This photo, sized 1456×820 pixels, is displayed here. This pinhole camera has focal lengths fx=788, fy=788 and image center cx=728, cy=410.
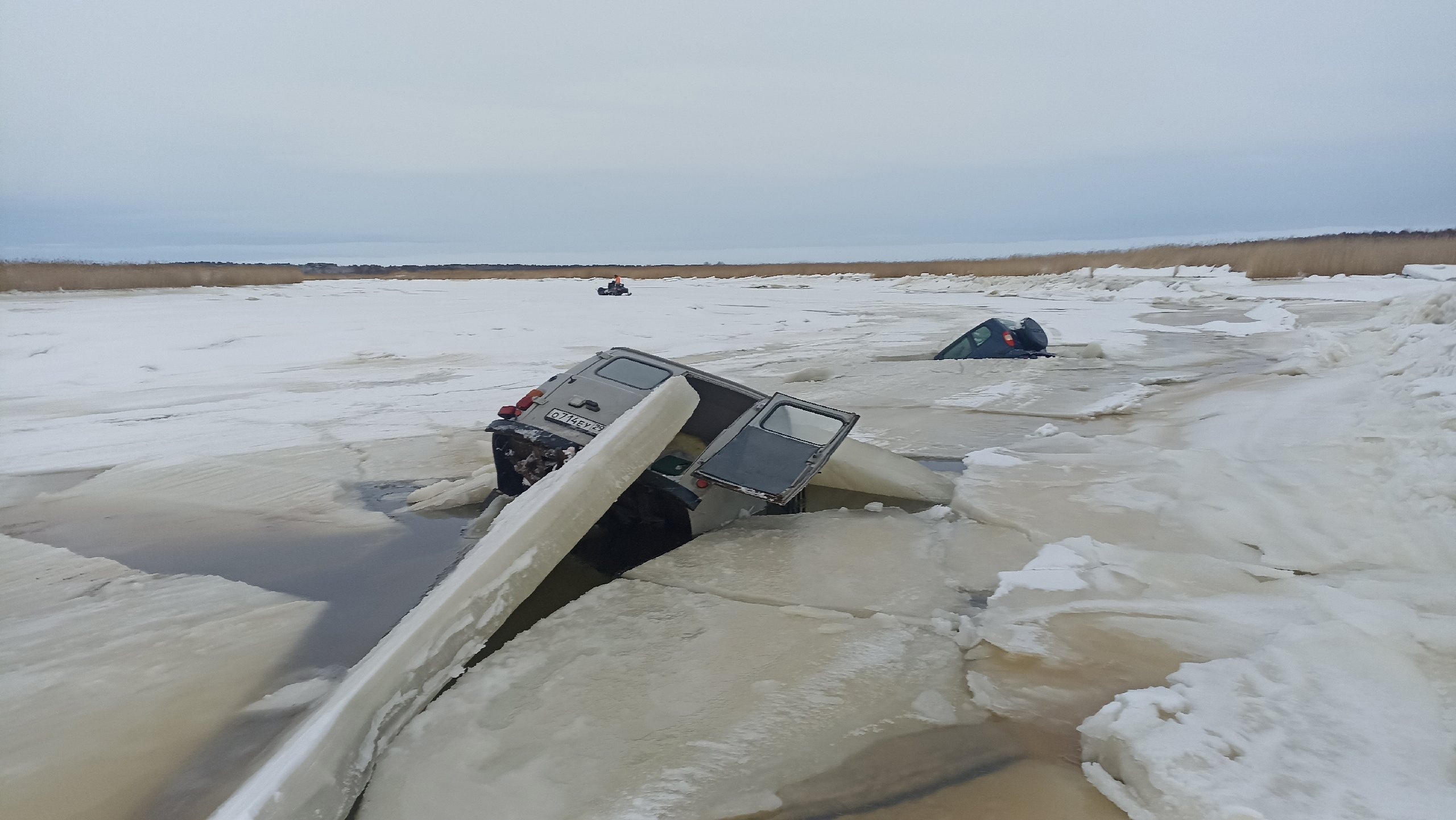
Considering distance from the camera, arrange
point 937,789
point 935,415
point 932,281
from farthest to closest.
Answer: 1. point 932,281
2. point 935,415
3. point 937,789

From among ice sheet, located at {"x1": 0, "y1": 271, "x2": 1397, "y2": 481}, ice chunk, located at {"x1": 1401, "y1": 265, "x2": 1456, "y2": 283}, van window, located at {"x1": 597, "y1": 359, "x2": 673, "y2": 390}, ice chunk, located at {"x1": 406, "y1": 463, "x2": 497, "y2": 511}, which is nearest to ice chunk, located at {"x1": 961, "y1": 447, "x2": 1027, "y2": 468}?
van window, located at {"x1": 597, "y1": 359, "x2": 673, "y2": 390}

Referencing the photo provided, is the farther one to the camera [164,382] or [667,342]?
[667,342]

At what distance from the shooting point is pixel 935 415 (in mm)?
9852

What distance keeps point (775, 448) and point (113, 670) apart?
3.95 metres

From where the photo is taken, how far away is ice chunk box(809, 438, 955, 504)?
661 centimetres

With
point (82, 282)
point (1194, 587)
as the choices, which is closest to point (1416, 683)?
point (1194, 587)

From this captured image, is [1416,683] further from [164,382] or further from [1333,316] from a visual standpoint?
[1333,316]

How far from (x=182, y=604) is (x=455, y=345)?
12979 mm

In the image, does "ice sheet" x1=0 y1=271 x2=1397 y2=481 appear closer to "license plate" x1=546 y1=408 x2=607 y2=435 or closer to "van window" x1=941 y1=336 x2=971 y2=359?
"van window" x1=941 y1=336 x2=971 y2=359

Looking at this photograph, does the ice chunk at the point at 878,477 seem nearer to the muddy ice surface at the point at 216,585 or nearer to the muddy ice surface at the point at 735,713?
the muddy ice surface at the point at 735,713

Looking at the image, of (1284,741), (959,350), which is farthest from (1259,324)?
(1284,741)

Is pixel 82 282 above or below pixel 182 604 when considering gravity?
above

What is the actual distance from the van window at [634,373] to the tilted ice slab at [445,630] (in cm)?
86

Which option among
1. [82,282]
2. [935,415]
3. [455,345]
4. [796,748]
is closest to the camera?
[796,748]
